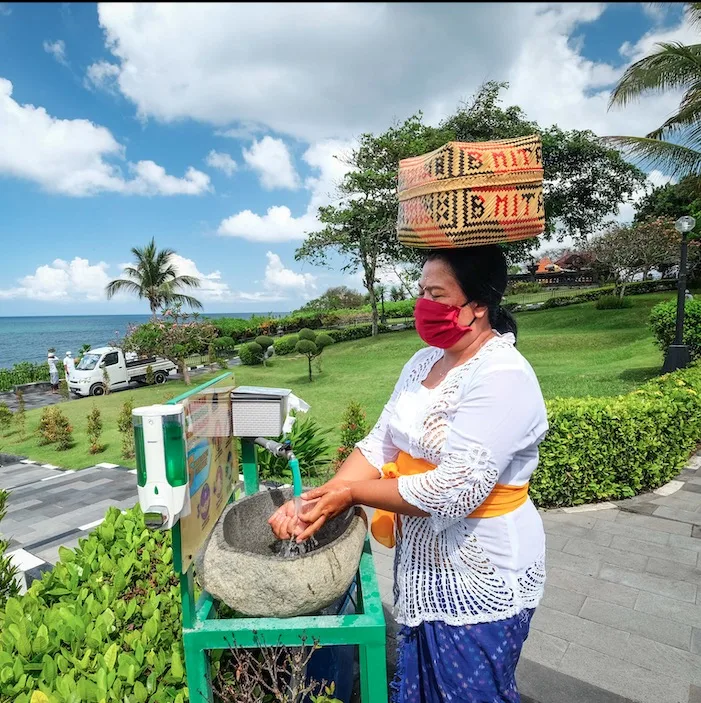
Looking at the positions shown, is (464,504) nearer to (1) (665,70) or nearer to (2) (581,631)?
(2) (581,631)

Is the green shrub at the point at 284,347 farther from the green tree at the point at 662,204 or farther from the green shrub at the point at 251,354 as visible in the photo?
the green tree at the point at 662,204

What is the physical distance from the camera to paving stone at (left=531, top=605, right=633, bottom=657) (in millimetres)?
2736

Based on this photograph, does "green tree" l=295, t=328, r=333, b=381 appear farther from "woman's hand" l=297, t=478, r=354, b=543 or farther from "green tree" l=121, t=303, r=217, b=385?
"woman's hand" l=297, t=478, r=354, b=543

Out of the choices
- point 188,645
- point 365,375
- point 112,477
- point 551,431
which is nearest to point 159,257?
point 365,375

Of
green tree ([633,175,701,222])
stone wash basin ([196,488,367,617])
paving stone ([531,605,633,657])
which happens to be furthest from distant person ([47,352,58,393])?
green tree ([633,175,701,222])

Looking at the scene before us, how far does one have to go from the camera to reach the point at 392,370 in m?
15.8

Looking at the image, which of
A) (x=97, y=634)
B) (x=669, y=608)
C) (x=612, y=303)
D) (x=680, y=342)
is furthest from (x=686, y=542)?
(x=612, y=303)

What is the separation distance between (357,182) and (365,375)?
10381 mm

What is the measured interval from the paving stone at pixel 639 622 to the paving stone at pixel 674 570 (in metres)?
0.59

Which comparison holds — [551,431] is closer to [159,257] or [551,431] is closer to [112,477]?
[112,477]

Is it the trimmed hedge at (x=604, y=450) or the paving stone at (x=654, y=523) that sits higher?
the trimmed hedge at (x=604, y=450)

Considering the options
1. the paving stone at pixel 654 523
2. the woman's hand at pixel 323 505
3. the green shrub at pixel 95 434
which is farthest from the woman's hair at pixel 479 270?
the green shrub at pixel 95 434

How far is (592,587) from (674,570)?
0.68 metres

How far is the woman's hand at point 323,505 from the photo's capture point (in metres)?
1.44
